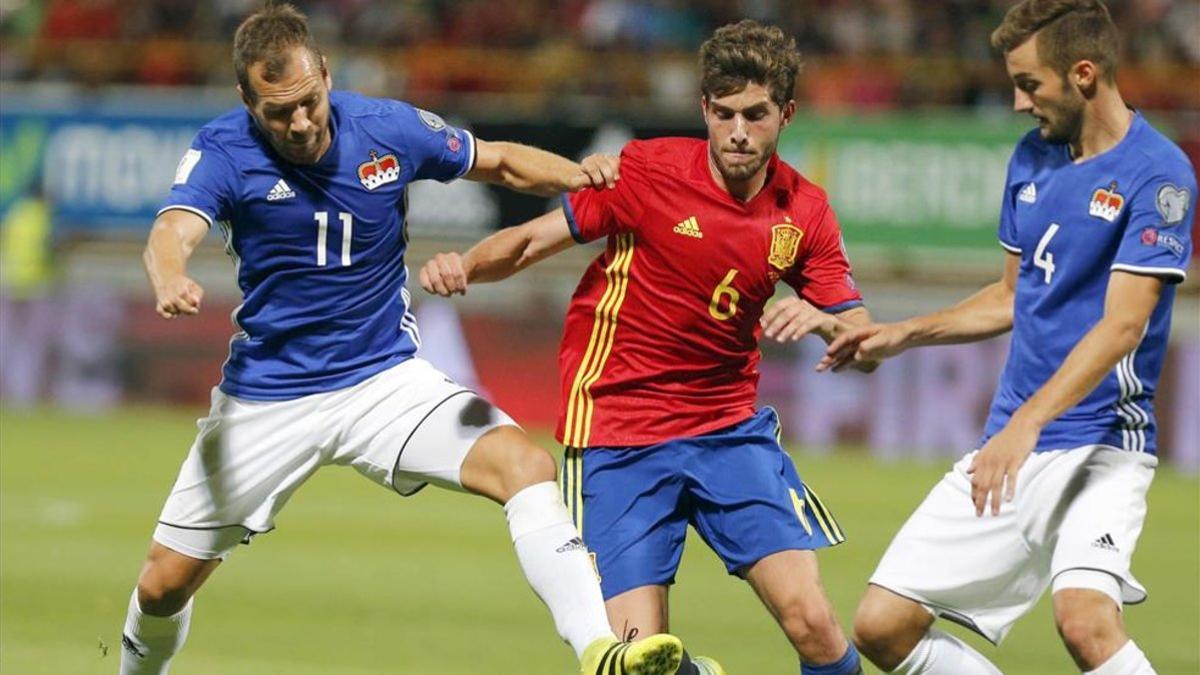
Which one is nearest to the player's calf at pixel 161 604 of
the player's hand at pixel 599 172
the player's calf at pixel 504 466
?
the player's calf at pixel 504 466

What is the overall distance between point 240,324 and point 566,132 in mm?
10723

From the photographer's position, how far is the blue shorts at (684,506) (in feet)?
21.1

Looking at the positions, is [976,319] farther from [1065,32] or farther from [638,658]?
[638,658]

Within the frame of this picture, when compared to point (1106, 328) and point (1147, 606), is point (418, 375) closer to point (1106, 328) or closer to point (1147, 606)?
point (1106, 328)

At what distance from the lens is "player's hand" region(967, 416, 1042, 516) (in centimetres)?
564

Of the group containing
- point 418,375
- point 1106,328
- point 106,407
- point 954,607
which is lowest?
point 106,407

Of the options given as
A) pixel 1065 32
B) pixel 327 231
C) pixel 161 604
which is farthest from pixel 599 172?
pixel 161 604

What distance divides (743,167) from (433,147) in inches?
45.2

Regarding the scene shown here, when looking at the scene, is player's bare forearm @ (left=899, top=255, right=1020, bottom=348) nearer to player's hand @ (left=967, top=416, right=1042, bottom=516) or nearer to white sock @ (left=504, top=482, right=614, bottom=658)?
player's hand @ (left=967, top=416, right=1042, bottom=516)

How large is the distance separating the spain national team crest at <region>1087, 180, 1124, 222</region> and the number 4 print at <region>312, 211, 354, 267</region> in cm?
242

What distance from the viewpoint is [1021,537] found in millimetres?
→ 6199

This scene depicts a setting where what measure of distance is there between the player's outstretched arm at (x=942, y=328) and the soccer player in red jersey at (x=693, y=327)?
0.35 ft

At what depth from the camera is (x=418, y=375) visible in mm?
6793

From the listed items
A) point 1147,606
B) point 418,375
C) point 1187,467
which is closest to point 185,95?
point 1187,467
